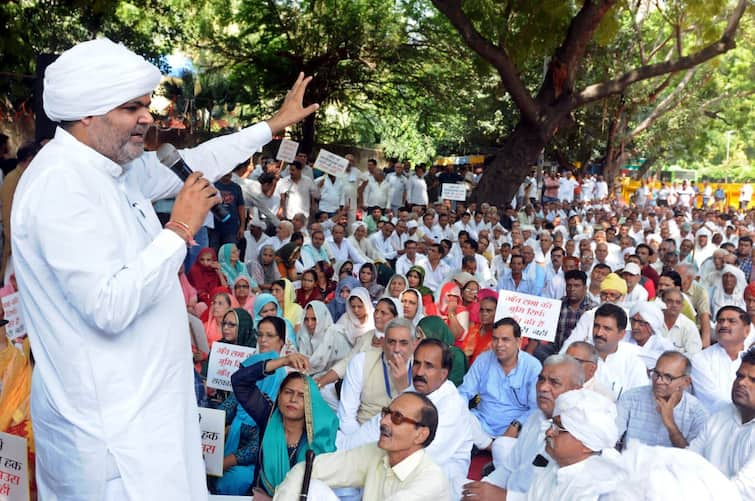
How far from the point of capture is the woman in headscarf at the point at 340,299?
7090 millimetres

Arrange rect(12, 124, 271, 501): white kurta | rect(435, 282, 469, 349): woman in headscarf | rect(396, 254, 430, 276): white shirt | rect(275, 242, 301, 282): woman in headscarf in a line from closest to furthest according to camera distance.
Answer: rect(12, 124, 271, 501): white kurta
rect(435, 282, 469, 349): woman in headscarf
rect(275, 242, 301, 282): woman in headscarf
rect(396, 254, 430, 276): white shirt

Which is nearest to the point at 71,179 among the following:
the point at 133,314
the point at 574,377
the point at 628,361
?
the point at 133,314

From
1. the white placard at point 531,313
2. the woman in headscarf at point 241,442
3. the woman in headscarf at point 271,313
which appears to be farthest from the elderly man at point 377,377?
the white placard at point 531,313

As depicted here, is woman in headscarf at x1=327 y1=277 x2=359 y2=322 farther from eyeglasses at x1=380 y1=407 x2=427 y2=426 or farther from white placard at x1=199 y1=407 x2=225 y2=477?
eyeglasses at x1=380 y1=407 x2=427 y2=426

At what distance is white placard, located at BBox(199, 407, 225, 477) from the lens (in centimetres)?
383

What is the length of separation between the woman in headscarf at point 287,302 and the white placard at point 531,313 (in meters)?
1.68

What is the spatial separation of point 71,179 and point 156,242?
0.60 ft

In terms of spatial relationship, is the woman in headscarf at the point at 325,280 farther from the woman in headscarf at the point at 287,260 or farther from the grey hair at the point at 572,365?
the grey hair at the point at 572,365

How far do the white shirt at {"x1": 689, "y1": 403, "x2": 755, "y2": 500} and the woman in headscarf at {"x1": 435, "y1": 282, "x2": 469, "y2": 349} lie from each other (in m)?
3.00

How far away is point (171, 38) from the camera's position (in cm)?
1631

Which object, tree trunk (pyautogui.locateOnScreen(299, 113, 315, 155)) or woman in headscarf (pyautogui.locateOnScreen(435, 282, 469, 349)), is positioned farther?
tree trunk (pyautogui.locateOnScreen(299, 113, 315, 155))

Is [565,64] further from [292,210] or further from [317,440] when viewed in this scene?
[317,440]

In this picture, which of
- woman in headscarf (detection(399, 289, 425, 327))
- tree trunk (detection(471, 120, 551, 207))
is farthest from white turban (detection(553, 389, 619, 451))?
tree trunk (detection(471, 120, 551, 207))

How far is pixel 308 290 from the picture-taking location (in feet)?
24.8
